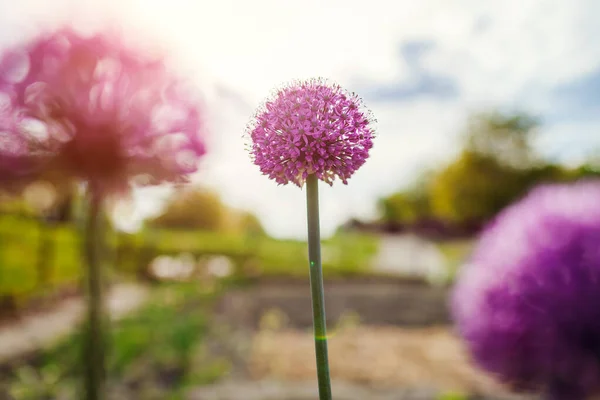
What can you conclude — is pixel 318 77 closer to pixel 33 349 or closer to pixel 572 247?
pixel 572 247

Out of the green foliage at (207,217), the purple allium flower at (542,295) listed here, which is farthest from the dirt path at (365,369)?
the green foliage at (207,217)

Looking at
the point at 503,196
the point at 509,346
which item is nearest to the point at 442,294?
the point at 509,346

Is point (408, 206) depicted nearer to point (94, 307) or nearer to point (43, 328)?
point (43, 328)

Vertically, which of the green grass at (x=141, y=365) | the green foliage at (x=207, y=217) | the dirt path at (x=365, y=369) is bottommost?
the dirt path at (x=365, y=369)

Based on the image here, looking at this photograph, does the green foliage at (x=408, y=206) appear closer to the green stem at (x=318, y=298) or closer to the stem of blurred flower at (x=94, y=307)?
the stem of blurred flower at (x=94, y=307)

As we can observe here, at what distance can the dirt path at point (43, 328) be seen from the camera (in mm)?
7031

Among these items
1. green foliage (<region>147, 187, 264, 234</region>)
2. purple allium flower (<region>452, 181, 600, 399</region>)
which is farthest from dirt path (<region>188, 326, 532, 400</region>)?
green foliage (<region>147, 187, 264, 234</region>)

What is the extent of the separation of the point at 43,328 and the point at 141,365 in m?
2.95

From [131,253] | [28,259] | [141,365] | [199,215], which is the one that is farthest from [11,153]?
[199,215]

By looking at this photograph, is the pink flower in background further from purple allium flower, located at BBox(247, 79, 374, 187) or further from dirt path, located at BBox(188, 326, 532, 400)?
dirt path, located at BBox(188, 326, 532, 400)

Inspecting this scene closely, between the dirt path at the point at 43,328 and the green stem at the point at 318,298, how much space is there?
5.38 m

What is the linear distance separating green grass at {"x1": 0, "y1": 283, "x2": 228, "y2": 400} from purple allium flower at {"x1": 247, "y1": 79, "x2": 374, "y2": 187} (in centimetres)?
466

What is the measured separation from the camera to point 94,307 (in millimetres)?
1068

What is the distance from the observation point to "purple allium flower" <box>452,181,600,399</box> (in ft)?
3.85
